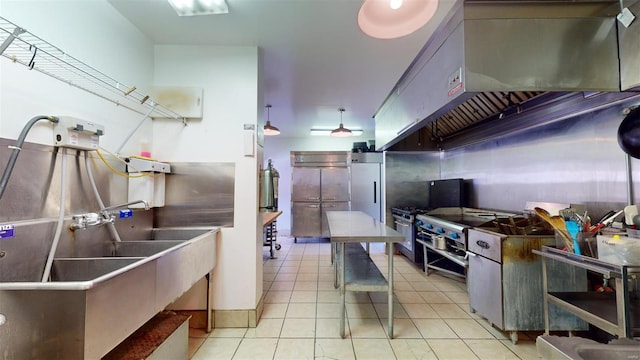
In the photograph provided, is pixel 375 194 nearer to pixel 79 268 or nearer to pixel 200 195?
pixel 200 195

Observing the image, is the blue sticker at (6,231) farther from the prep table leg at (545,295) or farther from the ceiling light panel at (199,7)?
the prep table leg at (545,295)

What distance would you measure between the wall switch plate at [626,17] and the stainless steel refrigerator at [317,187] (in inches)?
189

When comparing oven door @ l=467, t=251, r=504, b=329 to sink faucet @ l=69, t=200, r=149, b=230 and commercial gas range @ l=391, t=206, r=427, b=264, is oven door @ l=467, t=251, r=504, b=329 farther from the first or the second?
sink faucet @ l=69, t=200, r=149, b=230

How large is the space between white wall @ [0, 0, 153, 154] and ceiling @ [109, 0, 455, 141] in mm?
206

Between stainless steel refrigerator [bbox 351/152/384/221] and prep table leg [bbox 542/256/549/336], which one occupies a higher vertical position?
stainless steel refrigerator [bbox 351/152/384/221]

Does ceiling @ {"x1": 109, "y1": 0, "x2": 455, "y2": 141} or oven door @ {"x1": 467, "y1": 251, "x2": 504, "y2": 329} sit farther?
oven door @ {"x1": 467, "y1": 251, "x2": 504, "y2": 329}

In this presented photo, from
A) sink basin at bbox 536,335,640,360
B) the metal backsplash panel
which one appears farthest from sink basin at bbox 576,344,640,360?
the metal backsplash panel

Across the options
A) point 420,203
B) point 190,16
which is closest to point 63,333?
point 190,16

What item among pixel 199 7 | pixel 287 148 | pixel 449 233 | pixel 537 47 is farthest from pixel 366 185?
pixel 199 7

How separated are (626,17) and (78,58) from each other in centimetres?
324

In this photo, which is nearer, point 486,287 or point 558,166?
point 486,287

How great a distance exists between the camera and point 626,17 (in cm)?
138

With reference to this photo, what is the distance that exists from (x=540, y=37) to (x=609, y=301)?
68.5 inches

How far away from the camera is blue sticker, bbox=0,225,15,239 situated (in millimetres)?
1136
